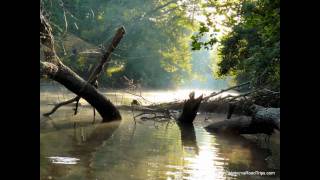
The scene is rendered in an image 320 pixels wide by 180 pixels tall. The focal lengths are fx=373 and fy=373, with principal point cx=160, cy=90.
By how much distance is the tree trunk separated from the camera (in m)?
14.2

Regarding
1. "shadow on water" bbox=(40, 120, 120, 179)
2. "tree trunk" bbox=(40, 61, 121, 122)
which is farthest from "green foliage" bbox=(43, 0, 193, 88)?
"shadow on water" bbox=(40, 120, 120, 179)

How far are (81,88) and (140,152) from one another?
5.92 m

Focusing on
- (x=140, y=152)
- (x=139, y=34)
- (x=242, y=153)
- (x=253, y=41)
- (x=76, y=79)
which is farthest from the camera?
(x=139, y=34)

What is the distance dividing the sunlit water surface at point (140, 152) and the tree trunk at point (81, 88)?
2.70 ft

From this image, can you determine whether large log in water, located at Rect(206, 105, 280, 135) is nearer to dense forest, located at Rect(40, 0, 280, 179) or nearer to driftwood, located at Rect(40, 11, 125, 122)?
dense forest, located at Rect(40, 0, 280, 179)

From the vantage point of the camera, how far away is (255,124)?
531 inches

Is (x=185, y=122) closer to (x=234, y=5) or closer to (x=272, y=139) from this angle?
(x=272, y=139)

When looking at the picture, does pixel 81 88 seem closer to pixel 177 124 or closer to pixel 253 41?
pixel 177 124

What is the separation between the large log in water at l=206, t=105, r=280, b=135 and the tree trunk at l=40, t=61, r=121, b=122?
430 cm

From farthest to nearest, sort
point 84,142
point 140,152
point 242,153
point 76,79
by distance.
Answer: point 76,79 < point 84,142 < point 242,153 < point 140,152

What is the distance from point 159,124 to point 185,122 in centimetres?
149

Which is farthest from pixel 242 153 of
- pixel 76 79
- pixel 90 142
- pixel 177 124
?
pixel 76 79
